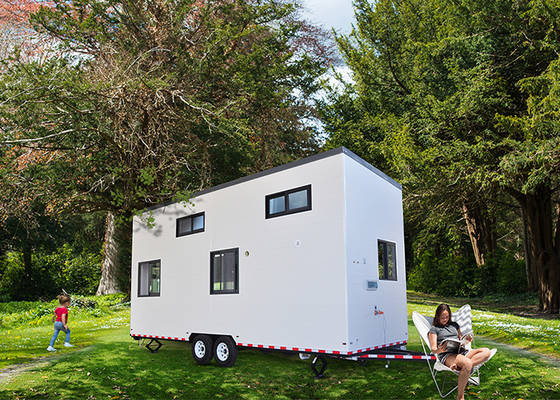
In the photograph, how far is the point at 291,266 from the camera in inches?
284

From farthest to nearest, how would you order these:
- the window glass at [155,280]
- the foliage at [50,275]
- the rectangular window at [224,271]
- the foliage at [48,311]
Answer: the foliage at [50,275]
the foliage at [48,311]
the window glass at [155,280]
the rectangular window at [224,271]

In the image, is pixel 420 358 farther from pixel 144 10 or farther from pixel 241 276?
pixel 144 10

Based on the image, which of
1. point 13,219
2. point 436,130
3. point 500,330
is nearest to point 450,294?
point 436,130

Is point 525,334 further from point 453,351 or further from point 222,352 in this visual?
point 222,352

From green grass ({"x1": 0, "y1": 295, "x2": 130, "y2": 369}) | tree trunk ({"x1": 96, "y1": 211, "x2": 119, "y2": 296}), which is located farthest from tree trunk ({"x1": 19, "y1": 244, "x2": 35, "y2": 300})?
green grass ({"x1": 0, "y1": 295, "x2": 130, "y2": 369})

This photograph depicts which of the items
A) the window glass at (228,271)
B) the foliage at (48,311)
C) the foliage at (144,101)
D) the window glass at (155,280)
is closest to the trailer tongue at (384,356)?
the window glass at (228,271)

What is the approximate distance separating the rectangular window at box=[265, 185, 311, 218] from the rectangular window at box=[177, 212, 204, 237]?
1857mm

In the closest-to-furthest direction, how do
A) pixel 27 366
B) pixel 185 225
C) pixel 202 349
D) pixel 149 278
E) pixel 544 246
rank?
pixel 27 366 < pixel 202 349 < pixel 185 225 < pixel 149 278 < pixel 544 246

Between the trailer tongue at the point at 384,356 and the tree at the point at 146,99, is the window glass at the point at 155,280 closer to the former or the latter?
the tree at the point at 146,99

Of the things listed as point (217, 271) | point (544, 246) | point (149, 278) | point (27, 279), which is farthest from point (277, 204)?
point (27, 279)

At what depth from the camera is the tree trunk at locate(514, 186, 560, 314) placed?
16203mm

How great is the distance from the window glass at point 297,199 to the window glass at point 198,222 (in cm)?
228

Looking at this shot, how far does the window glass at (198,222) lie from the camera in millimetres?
9055

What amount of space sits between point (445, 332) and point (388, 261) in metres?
1.88
